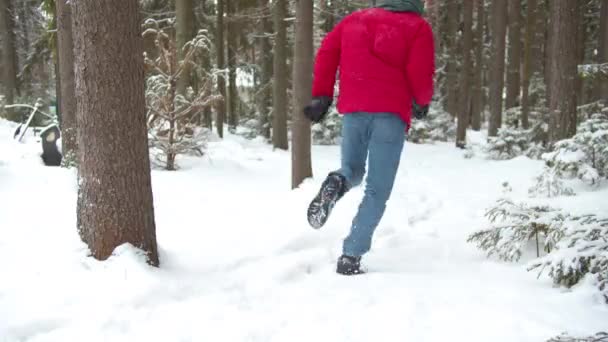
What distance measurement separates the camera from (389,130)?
3.13 meters

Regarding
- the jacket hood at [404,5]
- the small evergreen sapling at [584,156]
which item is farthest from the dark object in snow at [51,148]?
the small evergreen sapling at [584,156]

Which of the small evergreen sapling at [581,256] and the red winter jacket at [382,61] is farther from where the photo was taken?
the red winter jacket at [382,61]

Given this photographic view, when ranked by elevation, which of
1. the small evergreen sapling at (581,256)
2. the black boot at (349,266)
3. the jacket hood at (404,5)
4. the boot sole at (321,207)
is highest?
the jacket hood at (404,5)

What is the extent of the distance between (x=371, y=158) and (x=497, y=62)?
12.8 meters

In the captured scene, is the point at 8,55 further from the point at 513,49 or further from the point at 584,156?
the point at 584,156

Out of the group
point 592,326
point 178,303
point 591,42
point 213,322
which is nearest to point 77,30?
point 178,303

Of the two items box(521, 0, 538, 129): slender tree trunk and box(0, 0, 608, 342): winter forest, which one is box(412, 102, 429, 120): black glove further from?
box(521, 0, 538, 129): slender tree trunk

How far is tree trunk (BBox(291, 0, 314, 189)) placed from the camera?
20.0 ft

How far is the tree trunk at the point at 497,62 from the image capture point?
46.7 feet

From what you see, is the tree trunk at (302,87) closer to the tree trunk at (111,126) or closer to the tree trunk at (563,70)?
the tree trunk at (111,126)

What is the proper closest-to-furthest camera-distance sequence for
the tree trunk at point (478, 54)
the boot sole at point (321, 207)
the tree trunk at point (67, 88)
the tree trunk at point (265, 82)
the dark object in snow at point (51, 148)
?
the boot sole at point (321, 207), the tree trunk at point (67, 88), the dark object in snow at point (51, 148), the tree trunk at point (265, 82), the tree trunk at point (478, 54)

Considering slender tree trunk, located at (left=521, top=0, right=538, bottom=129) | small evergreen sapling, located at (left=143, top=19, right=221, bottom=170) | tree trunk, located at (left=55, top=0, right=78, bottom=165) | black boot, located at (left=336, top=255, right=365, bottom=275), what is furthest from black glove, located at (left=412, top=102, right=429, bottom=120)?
slender tree trunk, located at (left=521, top=0, right=538, bottom=129)

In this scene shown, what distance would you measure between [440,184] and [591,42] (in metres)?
16.1

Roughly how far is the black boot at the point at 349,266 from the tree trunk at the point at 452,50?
53.4 feet
